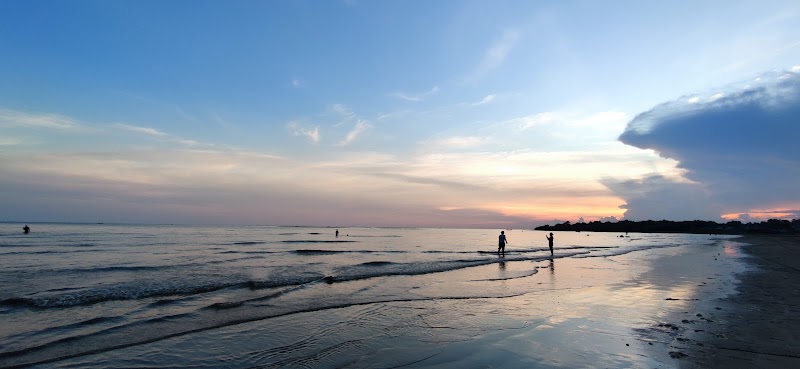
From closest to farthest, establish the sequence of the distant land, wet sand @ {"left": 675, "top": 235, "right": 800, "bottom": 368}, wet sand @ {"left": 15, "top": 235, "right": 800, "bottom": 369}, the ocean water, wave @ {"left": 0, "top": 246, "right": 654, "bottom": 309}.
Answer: wet sand @ {"left": 675, "top": 235, "right": 800, "bottom": 368} < wet sand @ {"left": 15, "top": 235, "right": 800, "bottom": 369} < the ocean water < wave @ {"left": 0, "top": 246, "right": 654, "bottom": 309} < the distant land

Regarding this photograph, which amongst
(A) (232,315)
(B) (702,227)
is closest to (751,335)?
(A) (232,315)

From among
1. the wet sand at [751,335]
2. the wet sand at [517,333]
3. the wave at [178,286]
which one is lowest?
the wave at [178,286]

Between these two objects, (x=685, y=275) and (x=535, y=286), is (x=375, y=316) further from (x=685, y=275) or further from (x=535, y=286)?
(x=685, y=275)

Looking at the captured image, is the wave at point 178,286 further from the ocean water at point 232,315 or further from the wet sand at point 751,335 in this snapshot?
the wet sand at point 751,335

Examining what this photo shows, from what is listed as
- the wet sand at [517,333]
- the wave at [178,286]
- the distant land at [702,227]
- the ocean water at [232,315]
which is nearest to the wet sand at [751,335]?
the wet sand at [517,333]

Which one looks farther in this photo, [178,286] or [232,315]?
[178,286]

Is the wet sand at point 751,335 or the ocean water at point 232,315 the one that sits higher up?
the wet sand at point 751,335

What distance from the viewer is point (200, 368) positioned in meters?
8.16

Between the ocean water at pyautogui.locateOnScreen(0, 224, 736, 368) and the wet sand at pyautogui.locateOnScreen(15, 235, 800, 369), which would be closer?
the wet sand at pyautogui.locateOnScreen(15, 235, 800, 369)

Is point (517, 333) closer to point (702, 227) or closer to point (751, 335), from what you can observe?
point (751, 335)

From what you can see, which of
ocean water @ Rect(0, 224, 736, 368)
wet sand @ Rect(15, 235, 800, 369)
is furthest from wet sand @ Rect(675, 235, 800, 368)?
ocean water @ Rect(0, 224, 736, 368)

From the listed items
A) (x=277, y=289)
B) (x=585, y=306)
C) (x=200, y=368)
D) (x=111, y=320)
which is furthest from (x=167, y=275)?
(x=585, y=306)

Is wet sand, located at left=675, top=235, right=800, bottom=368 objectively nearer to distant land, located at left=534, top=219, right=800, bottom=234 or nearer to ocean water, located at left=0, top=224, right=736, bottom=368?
ocean water, located at left=0, top=224, right=736, bottom=368

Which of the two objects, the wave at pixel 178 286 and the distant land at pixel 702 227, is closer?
the wave at pixel 178 286
